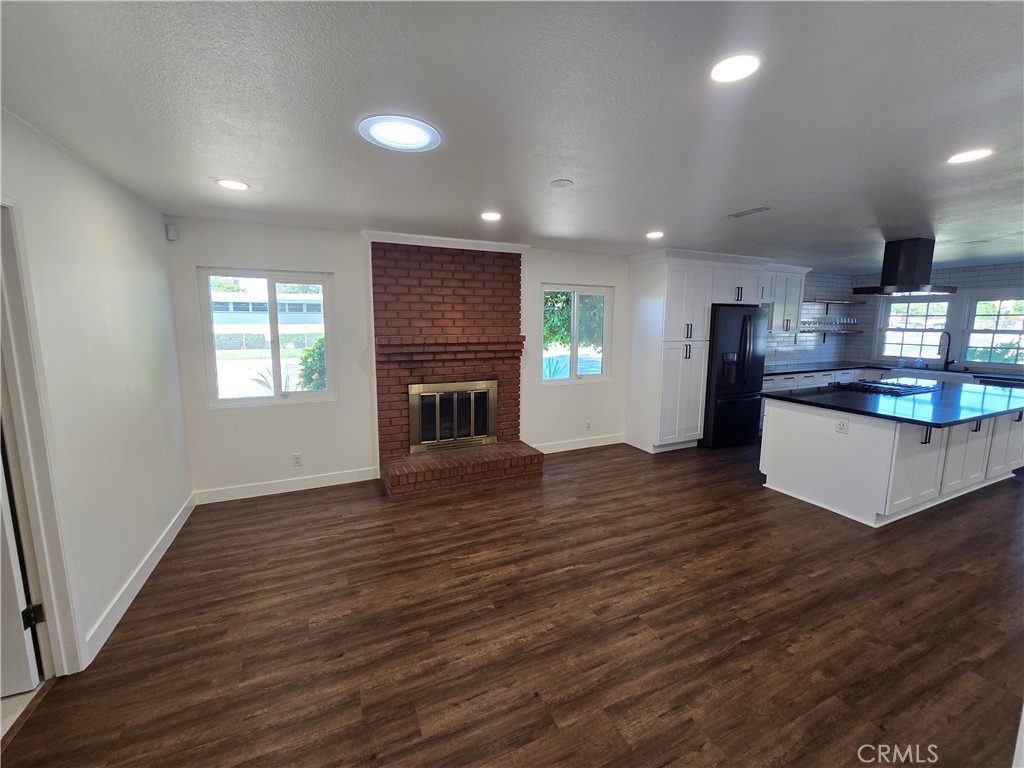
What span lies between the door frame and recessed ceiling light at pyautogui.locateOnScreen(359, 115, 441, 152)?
Answer: 133cm

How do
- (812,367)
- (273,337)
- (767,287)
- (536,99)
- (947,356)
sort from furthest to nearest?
(812,367)
(947,356)
(767,287)
(273,337)
(536,99)

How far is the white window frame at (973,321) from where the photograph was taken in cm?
559

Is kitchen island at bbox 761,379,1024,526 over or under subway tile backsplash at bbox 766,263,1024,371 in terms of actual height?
under

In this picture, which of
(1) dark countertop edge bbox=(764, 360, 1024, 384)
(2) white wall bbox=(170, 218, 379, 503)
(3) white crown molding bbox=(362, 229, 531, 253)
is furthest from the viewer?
(1) dark countertop edge bbox=(764, 360, 1024, 384)

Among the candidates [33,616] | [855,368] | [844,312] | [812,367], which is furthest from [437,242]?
[844,312]

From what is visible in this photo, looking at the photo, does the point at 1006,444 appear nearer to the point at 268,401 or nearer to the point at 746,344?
the point at 746,344

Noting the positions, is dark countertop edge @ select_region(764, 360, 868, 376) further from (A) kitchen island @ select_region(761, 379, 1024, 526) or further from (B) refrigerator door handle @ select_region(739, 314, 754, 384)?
(A) kitchen island @ select_region(761, 379, 1024, 526)

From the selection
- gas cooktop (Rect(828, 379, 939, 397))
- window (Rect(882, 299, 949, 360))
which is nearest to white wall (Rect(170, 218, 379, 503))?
gas cooktop (Rect(828, 379, 939, 397))

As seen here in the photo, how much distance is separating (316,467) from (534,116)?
3.47 m

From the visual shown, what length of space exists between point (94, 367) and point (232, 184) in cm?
122

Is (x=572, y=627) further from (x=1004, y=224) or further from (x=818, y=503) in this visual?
(x=1004, y=224)

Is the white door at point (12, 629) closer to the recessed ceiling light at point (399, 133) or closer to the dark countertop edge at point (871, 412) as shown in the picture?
the recessed ceiling light at point (399, 133)

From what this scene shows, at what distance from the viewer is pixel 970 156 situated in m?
1.98

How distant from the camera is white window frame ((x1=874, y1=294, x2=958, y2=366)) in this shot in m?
6.13
